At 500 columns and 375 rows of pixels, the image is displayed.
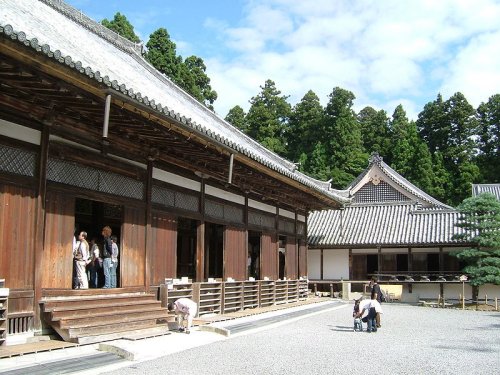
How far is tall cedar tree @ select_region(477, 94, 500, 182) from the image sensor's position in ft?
170

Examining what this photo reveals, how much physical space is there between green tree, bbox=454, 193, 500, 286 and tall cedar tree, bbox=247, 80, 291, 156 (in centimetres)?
3249

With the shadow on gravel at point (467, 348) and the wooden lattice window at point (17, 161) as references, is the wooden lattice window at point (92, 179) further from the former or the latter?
the shadow on gravel at point (467, 348)

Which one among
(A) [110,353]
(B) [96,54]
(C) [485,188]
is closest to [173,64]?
(C) [485,188]

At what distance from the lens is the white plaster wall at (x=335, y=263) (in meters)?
28.1

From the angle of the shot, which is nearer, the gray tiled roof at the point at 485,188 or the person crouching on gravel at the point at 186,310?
the person crouching on gravel at the point at 186,310

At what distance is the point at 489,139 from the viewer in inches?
2192

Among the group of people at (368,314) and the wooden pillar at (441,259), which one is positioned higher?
the wooden pillar at (441,259)

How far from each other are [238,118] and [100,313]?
5015cm

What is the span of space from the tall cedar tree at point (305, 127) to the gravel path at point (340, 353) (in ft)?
146

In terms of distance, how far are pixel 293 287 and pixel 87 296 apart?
39.4 feet

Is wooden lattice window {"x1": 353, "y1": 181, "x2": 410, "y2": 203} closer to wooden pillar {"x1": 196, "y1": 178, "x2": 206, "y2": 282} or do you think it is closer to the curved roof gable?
the curved roof gable

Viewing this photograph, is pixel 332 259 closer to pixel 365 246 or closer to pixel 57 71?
pixel 365 246

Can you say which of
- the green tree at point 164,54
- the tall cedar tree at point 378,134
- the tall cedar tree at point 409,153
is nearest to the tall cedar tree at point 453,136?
the tall cedar tree at point 409,153

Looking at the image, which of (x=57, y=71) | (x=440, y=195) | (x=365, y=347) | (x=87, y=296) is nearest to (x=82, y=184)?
(x=87, y=296)
